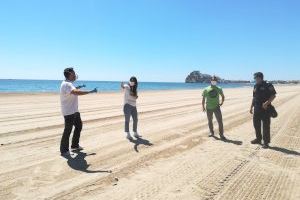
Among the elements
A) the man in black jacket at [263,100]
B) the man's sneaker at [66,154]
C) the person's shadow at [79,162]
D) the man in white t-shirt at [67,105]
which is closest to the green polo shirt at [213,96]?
the man in black jacket at [263,100]

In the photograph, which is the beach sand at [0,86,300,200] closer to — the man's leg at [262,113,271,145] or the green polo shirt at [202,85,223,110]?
the man's leg at [262,113,271,145]

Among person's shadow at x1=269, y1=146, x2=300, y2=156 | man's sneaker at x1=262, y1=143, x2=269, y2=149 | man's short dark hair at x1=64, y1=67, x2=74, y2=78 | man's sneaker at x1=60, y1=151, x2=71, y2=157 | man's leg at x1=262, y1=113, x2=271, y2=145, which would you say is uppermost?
man's short dark hair at x1=64, y1=67, x2=74, y2=78

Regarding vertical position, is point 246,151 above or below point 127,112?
below

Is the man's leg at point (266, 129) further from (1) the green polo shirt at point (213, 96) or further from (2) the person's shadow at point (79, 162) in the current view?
(2) the person's shadow at point (79, 162)

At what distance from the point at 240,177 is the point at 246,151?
7.18ft

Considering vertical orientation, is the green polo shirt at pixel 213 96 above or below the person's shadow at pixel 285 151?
above

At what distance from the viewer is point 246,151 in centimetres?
788

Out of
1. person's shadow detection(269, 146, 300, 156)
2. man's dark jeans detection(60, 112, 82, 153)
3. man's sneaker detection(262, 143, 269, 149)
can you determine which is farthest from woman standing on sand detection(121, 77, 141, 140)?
person's shadow detection(269, 146, 300, 156)

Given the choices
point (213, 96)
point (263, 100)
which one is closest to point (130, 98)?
point (213, 96)

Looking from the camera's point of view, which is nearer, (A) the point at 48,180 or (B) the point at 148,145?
(A) the point at 48,180

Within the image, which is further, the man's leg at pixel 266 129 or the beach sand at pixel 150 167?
the man's leg at pixel 266 129

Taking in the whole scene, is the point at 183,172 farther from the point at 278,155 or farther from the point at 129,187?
the point at 278,155

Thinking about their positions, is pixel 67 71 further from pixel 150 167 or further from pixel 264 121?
pixel 264 121

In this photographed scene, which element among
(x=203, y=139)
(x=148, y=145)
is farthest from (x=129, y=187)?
(x=203, y=139)
